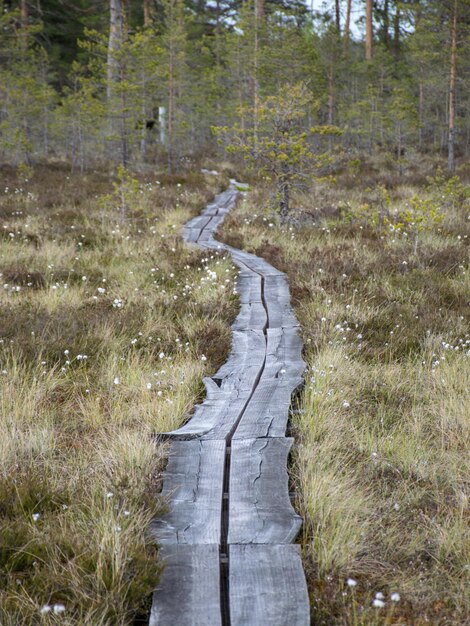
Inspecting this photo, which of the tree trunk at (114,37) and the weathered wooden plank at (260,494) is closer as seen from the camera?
the weathered wooden plank at (260,494)

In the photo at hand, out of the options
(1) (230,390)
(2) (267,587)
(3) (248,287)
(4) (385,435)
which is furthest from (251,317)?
(2) (267,587)

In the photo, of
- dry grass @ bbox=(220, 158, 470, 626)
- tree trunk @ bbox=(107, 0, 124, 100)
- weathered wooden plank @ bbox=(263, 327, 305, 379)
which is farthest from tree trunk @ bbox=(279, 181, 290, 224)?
tree trunk @ bbox=(107, 0, 124, 100)

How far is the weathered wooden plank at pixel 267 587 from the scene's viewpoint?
232 cm

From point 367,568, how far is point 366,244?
814 cm

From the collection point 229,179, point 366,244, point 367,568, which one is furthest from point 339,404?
point 229,179

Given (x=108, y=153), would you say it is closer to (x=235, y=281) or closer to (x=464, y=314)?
(x=235, y=281)

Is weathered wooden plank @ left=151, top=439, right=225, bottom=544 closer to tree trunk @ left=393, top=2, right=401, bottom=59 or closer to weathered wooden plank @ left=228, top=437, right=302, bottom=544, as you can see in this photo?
weathered wooden plank @ left=228, top=437, right=302, bottom=544

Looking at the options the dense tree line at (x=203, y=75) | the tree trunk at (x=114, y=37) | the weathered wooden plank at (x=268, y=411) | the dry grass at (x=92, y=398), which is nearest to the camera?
the dry grass at (x=92, y=398)

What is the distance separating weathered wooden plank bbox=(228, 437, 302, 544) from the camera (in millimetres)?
2873

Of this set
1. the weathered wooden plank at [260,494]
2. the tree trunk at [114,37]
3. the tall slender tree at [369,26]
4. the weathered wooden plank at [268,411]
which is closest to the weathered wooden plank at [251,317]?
the weathered wooden plank at [268,411]

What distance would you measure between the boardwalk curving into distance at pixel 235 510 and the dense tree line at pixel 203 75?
9055mm

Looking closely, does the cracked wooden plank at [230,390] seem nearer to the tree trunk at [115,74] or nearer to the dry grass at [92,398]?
the dry grass at [92,398]

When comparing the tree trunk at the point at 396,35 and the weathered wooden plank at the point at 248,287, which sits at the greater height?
the tree trunk at the point at 396,35

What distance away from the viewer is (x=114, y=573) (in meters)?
2.46
